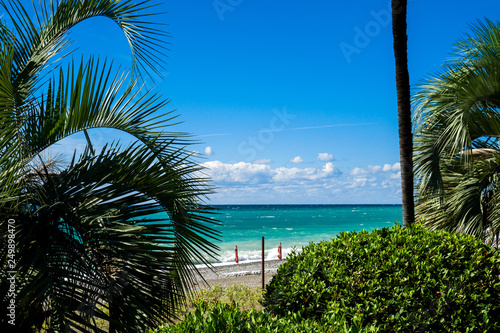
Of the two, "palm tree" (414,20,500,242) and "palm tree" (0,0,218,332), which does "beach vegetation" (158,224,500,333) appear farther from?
"palm tree" (414,20,500,242)

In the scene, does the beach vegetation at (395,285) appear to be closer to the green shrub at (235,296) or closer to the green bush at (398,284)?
the green bush at (398,284)

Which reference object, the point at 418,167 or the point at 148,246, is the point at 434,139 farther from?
the point at 148,246

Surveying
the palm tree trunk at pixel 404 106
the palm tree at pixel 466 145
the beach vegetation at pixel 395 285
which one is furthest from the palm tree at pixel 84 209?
the palm tree at pixel 466 145

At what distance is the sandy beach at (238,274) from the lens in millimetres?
14523

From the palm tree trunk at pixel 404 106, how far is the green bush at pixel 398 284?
1.97m

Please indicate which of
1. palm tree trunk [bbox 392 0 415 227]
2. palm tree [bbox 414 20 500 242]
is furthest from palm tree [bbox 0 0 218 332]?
palm tree [bbox 414 20 500 242]

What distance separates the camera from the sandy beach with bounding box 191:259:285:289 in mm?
14523

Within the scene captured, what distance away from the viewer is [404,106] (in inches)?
247

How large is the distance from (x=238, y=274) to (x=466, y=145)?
42.1ft

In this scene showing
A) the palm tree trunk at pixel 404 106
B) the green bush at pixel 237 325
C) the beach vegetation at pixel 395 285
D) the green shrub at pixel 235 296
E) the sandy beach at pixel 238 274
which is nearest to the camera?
the green bush at pixel 237 325

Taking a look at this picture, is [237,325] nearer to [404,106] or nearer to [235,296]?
[404,106]

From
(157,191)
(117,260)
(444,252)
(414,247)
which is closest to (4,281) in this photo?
(117,260)

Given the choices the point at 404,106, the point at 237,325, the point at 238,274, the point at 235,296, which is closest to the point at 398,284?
the point at 237,325

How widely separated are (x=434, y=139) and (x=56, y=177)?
21.2ft
